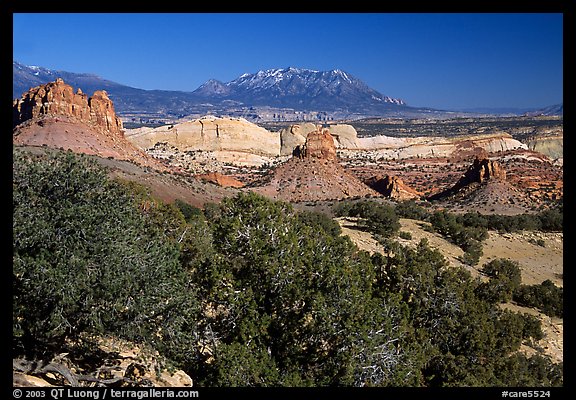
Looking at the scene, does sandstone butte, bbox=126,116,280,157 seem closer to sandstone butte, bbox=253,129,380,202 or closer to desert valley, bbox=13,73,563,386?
desert valley, bbox=13,73,563,386

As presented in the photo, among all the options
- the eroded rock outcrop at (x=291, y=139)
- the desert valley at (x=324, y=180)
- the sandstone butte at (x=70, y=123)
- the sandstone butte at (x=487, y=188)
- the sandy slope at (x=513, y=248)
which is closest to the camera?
the desert valley at (x=324, y=180)

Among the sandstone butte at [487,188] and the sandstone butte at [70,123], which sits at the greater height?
the sandstone butte at [70,123]

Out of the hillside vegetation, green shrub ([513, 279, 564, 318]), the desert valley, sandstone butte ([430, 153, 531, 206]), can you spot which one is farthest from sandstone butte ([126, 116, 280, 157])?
the hillside vegetation

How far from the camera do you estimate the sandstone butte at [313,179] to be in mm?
44719

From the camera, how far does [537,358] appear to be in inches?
481

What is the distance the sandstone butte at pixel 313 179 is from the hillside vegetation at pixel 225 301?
33.4 meters

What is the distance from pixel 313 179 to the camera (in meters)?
46.5

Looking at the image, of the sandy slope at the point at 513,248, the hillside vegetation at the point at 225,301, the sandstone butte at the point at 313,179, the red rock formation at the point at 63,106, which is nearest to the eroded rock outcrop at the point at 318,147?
the sandstone butte at the point at 313,179

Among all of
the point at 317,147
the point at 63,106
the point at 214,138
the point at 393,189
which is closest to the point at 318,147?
the point at 317,147

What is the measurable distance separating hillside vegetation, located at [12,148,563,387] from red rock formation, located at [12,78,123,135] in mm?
46385

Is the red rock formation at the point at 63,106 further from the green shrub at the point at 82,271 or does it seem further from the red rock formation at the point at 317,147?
the green shrub at the point at 82,271

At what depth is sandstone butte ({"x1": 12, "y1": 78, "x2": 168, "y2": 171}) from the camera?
155 ft

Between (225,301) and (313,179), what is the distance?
37.9 meters

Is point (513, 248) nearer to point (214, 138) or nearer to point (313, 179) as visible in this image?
point (313, 179)
